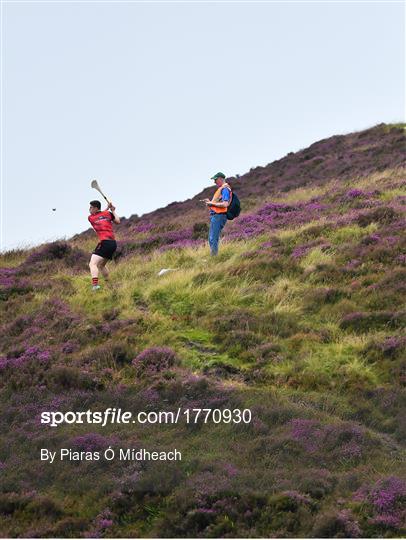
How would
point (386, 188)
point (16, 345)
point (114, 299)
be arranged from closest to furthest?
point (16, 345), point (114, 299), point (386, 188)

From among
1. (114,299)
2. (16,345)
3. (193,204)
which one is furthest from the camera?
(193,204)

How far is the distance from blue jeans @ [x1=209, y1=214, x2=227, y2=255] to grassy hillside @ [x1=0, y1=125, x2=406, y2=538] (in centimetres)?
44

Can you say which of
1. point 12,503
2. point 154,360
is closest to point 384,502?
point 12,503

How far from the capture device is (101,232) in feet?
55.3

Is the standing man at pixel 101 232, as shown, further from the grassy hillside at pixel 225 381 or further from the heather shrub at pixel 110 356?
the heather shrub at pixel 110 356

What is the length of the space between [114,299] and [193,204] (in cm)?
1899

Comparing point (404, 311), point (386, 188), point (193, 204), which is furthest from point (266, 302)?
point (193, 204)

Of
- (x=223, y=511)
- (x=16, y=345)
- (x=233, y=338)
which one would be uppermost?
(x=16, y=345)

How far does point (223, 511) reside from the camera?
870 centimetres

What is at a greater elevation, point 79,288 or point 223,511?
point 79,288

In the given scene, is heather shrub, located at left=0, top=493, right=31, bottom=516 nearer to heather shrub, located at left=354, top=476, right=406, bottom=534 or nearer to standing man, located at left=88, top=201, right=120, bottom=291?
heather shrub, located at left=354, top=476, right=406, bottom=534

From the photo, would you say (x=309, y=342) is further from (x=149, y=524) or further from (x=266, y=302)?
(x=149, y=524)

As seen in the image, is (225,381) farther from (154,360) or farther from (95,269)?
(95,269)

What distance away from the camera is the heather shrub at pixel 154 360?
12.5m
